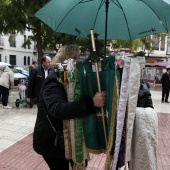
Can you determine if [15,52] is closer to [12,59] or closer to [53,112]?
[12,59]

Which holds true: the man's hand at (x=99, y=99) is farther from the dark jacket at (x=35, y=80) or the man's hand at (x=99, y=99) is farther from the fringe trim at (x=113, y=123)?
the dark jacket at (x=35, y=80)

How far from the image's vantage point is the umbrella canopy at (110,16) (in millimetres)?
2654

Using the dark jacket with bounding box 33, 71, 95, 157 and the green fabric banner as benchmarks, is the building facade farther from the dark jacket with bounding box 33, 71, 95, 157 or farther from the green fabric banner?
the green fabric banner

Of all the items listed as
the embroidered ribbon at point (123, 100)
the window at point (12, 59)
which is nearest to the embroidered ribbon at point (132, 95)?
the embroidered ribbon at point (123, 100)

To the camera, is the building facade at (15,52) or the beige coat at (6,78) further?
the building facade at (15,52)

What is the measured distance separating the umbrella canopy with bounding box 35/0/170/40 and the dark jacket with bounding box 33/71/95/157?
3.01 feet

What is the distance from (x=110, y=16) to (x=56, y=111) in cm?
155

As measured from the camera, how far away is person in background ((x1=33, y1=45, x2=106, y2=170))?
1860 mm

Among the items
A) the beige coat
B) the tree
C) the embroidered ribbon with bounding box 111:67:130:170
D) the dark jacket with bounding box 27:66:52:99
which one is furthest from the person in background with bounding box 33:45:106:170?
the tree

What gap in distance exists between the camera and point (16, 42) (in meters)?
40.6

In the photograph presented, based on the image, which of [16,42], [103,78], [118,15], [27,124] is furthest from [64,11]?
[16,42]

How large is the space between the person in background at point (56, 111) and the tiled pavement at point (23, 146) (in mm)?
2155

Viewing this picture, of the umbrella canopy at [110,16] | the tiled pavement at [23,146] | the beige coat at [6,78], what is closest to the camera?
the umbrella canopy at [110,16]

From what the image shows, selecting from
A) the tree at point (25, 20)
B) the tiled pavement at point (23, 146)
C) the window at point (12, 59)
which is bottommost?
the tiled pavement at point (23, 146)
